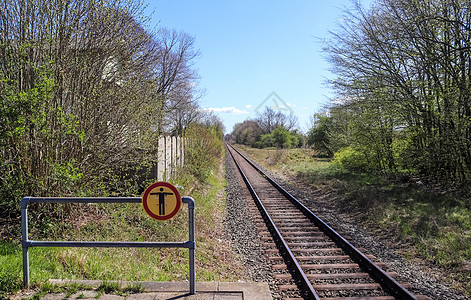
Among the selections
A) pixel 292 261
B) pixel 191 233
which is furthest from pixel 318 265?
pixel 191 233

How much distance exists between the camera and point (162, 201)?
375cm

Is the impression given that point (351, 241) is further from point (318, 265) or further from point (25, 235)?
point (25, 235)

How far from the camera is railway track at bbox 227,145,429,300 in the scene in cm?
494

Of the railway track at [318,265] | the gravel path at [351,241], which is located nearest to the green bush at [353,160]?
the gravel path at [351,241]

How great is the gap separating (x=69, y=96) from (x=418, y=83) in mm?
11226

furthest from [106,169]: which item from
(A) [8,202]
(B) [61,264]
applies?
(B) [61,264]

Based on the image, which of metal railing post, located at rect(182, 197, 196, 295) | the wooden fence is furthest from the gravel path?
the wooden fence

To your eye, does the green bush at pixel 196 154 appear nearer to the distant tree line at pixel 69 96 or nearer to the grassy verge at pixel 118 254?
the grassy verge at pixel 118 254

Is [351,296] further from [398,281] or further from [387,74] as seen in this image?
[387,74]

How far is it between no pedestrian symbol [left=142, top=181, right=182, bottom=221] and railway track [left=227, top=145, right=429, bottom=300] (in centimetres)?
233

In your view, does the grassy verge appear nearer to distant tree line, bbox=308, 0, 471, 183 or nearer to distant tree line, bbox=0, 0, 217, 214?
distant tree line, bbox=0, 0, 217, 214

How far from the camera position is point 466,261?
5.93 metres

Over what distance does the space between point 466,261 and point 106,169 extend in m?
7.20

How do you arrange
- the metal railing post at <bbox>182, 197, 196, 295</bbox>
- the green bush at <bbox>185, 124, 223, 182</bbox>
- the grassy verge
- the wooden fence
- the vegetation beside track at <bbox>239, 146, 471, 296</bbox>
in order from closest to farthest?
the metal railing post at <bbox>182, 197, 196, 295</bbox> < the grassy verge < the vegetation beside track at <bbox>239, 146, 471, 296</bbox> < the wooden fence < the green bush at <bbox>185, 124, 223, 182</bbox>
